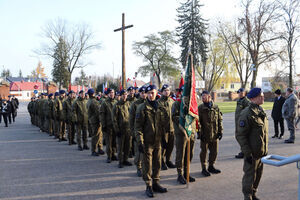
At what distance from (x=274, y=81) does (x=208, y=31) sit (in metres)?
15.1

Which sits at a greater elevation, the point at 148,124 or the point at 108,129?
the point at 148,124

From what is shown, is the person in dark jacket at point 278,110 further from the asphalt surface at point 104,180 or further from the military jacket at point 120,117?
the military jacket at point 120,117

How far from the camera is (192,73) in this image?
222 inches

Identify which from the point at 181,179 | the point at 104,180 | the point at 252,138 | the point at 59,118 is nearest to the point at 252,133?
the point at 252,138

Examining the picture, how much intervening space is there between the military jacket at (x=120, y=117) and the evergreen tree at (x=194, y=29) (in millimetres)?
35918

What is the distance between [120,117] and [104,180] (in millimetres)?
1919

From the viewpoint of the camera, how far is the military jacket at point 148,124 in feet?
17.4

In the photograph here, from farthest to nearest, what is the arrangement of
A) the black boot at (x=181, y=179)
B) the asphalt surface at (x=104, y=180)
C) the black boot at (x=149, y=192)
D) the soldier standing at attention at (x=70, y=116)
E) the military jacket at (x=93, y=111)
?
the soldier standing at attention at (x=70, y=116), the military jacket at (x=93, y=111), the black boot at (x=181, y=179), the asphalt surface at (x=104, y=180), the black boot at (x=149, y=192)

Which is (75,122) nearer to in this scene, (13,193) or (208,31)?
(13,193)

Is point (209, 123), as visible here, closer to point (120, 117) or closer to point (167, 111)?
point (167, 111)

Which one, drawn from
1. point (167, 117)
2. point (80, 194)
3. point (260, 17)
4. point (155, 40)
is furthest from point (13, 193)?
point (155, 40)

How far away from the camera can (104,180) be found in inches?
247

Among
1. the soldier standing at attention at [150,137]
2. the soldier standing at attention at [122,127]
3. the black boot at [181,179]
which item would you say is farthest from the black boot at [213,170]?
the soldier standing at attention at [122,127]

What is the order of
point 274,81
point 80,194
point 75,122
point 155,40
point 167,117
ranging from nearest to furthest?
1. point 80,194
2. point 167,117
3. point 75,122
4. point 274,81
5. point 155,40
